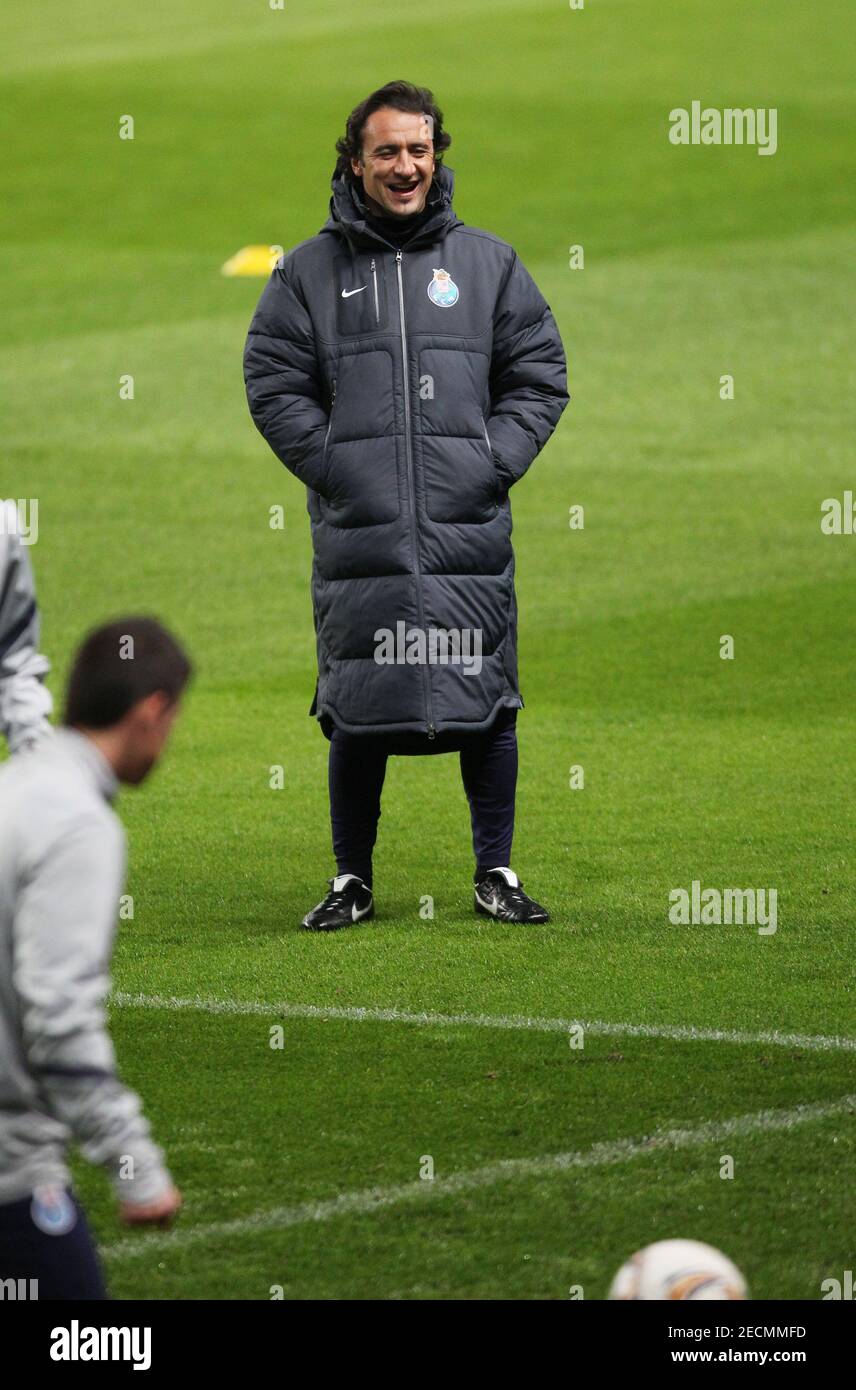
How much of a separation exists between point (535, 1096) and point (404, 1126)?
41 centimetres

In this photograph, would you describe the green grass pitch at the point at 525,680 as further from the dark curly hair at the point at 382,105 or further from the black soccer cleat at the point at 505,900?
the dark curly hair at the point at 382,105

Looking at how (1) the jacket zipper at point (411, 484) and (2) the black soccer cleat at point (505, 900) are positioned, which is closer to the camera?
(1) the jacket zipper at point (411, 484)

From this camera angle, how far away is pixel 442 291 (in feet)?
24.5

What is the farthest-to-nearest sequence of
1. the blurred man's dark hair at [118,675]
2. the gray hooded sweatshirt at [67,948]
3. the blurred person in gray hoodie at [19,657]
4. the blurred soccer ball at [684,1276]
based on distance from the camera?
the blurred person in gray hoodie at [19,657]
the blurred soccer ball at [684,1276]
the blurred man's dark hair at [118,675]
the gray hooded sweatshirt at [67,948]

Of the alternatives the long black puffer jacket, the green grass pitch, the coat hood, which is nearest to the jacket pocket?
the long black puffer jacket

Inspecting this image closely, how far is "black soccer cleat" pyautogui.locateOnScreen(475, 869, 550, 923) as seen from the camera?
7680 mm

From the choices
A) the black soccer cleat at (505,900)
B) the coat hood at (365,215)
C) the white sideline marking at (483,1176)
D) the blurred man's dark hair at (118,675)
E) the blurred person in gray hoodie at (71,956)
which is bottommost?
the white sideline marking at (483,1176)

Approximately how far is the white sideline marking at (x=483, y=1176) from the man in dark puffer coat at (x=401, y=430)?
1.96 m

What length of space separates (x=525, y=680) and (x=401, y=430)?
15.4 ft

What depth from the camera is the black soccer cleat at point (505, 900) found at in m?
7.68

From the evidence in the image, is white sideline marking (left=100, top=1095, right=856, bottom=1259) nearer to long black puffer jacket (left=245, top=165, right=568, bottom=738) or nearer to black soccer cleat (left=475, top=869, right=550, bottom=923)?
black soccer cleat (left=475, top=869, right=550, bottom=923)

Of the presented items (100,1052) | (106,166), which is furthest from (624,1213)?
(106,166)

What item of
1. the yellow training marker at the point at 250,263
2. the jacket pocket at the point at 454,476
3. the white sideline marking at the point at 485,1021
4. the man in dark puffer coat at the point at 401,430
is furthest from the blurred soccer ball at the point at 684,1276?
the yellow training marker at the point at 250,263
